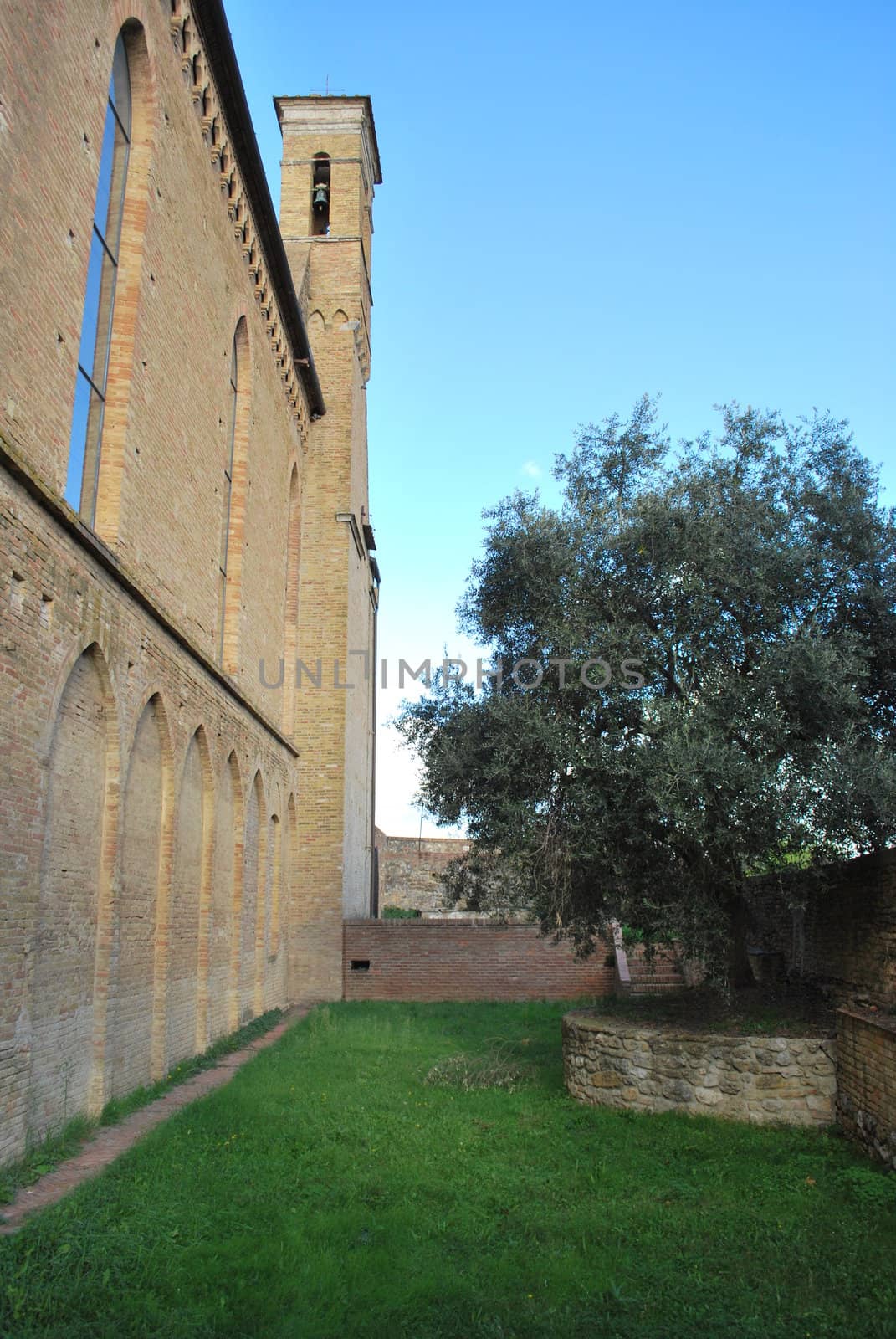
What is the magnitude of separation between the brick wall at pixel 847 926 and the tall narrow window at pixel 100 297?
24.8ft

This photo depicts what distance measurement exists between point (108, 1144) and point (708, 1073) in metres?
5.10

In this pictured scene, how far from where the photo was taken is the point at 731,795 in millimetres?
8844

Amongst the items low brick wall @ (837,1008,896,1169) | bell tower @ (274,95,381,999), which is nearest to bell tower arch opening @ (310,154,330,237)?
bell tower @ (274,95,381,999)

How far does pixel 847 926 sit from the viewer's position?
31.6 ft

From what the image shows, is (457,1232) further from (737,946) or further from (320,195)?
(320,195)

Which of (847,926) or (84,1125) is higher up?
(847,926)

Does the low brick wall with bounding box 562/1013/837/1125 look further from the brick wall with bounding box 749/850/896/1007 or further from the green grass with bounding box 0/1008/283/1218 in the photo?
the green grass with bounding box 0/1008/283/1218

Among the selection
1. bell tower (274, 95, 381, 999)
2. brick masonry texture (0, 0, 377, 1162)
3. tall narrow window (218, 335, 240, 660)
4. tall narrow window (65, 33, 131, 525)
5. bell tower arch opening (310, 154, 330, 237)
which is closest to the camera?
brick masonry texture (0, 0, 377, 1162)

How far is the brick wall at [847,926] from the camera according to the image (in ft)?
28.4

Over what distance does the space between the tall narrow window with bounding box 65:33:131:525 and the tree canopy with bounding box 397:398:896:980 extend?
4449 millimetres

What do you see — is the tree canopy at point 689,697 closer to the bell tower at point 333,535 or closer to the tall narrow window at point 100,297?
the tall narrow window at point 100,297

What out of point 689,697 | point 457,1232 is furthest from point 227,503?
point 457,1232

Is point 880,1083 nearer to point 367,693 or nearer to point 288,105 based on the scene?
point 367,693

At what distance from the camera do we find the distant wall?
3125 centimetres
